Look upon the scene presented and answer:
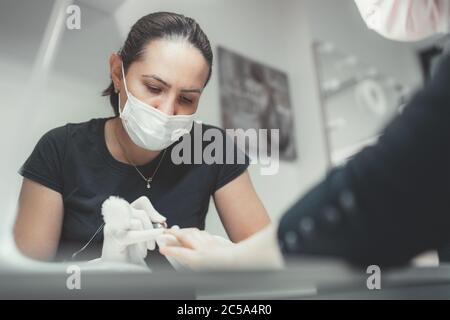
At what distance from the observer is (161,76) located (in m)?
0.80

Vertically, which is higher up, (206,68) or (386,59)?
(386,59)

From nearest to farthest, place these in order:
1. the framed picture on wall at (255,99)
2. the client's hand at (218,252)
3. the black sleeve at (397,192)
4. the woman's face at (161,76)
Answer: the black sleeve at (397,192), the client's hand at (218,252), the woman's face at (161,76), the framed picture on wall at (255,99)

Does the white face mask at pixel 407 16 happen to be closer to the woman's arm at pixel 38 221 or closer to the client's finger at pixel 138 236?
the client's finger at pixel 138 236

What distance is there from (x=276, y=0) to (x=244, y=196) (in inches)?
20.2

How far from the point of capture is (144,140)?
0.81 m

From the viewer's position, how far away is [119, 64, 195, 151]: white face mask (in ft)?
2.61

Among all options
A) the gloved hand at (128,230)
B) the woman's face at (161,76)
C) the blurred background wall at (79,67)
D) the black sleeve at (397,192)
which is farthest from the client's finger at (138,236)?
the black sleeve at (397,192)

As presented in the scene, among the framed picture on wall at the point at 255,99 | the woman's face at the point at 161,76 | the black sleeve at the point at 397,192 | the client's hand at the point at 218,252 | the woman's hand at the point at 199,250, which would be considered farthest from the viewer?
the framed picture on wall at the point at 255,99

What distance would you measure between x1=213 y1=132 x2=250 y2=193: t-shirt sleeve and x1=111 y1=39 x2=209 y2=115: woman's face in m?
0.13

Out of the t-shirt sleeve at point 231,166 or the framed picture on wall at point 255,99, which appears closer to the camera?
the t-shirt sleeve at point 231,166

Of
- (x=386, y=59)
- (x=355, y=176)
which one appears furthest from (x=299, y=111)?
(x=355, y=176)

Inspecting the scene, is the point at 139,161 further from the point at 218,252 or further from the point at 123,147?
the point at 218,252

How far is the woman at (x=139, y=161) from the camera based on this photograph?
752 mm
